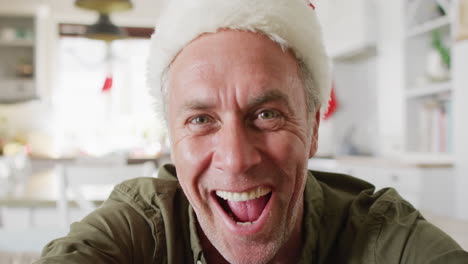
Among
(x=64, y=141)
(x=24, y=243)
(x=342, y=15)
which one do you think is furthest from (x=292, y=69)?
(x=64, y=141)

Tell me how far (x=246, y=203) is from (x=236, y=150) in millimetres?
113

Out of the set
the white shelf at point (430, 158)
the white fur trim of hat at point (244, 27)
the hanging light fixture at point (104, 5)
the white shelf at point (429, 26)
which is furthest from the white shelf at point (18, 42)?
the white fur trim of hat at point (244, 27)

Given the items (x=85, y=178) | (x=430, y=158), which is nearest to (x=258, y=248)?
(x=85, y=178)

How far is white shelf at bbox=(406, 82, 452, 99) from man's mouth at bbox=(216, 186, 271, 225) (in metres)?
2.71

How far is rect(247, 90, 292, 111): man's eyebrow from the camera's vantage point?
34.8 inches

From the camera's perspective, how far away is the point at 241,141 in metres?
0.86

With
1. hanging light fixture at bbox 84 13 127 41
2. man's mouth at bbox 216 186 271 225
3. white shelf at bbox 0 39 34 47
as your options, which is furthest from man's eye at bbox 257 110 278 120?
white shelf at bbox 0 39 34 47

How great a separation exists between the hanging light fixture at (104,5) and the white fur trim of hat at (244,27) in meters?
2.41

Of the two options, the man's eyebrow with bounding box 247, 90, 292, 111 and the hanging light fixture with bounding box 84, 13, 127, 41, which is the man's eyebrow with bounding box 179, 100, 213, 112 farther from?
the hanging light fixture with bounding box 84, 13, 127, 41

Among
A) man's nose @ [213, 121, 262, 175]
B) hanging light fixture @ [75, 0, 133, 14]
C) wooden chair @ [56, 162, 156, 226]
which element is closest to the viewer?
man's nose @ [213, 121, 262, 175]

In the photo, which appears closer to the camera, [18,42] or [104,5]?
[104,5]

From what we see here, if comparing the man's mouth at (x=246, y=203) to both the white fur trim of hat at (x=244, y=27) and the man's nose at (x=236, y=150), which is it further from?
the white fur trim of hat at (x=244, y=27)

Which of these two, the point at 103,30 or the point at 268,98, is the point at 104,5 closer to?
the point at 103,30

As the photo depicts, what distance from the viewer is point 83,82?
253 inches
